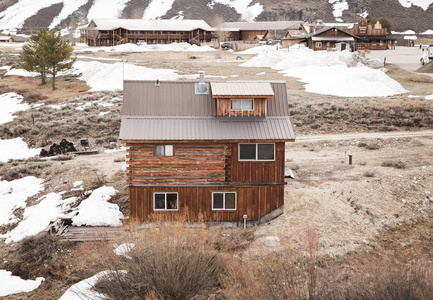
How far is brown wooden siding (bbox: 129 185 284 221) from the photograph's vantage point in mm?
21719

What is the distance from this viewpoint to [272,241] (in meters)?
20.3

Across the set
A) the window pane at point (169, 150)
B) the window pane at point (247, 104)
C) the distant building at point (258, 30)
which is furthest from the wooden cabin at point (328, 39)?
the window pane at point (169, 150)

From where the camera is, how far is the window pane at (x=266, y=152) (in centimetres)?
2166

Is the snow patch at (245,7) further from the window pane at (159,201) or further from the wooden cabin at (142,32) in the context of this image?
the window pane at (159,201)

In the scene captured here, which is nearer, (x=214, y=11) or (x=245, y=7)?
(x=214, y=11)

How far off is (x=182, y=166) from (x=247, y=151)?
3.25 metres

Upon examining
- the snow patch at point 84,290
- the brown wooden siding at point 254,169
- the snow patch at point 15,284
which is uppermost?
the brown wooden siding at point 254,169

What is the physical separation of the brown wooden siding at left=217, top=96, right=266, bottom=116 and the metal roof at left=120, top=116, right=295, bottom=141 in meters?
0.27

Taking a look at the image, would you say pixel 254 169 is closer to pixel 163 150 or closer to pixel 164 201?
pixel 163 150

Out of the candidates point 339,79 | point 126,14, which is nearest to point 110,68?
point 339,79

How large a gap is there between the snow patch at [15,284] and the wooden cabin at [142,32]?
317 feet

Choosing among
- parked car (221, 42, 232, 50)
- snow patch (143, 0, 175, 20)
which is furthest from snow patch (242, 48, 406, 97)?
snow patch (143, 0, 175, 20)

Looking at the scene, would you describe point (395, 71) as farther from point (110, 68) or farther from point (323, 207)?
point (323, 207)

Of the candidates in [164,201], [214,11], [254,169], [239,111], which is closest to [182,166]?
[164,201]
